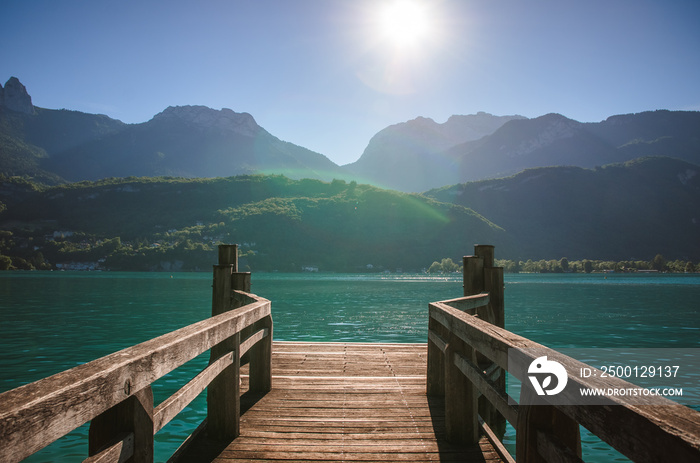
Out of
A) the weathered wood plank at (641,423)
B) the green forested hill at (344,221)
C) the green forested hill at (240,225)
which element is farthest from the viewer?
the green forested hill at (344,221)

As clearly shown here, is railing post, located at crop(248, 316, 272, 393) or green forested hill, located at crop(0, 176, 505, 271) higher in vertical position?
green forested hill, located at crop(0, 176, 505, 271)

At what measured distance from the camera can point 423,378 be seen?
20.7ft

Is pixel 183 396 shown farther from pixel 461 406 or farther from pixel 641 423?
pixel 641 423

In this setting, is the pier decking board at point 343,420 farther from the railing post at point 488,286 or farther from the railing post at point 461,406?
the railing post at point 488,286

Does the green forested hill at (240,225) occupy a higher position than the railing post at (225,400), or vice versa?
the green forested hill at (240,225)

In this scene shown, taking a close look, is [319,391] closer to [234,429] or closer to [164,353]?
[234,429]

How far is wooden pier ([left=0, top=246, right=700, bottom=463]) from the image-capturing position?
140cm

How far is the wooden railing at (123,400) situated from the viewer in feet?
4.40

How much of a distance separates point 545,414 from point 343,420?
2766 millimetres

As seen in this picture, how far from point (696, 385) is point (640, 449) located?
13.9 m

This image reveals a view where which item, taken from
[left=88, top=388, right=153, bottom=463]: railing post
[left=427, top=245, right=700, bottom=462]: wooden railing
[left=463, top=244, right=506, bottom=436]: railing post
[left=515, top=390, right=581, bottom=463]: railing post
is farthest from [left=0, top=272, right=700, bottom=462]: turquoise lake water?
[left=515, top=390, right=581, bottom=463]: railing post

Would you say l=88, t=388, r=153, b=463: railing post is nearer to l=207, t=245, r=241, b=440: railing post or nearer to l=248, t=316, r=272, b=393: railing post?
l=207, t=245, r=241, b=440: railing post

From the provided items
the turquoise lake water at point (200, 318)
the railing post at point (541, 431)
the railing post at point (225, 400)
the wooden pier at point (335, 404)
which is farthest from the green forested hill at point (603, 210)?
the railing post at point (541, 431)

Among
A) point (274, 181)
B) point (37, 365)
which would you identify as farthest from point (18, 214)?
point (37, 365)
